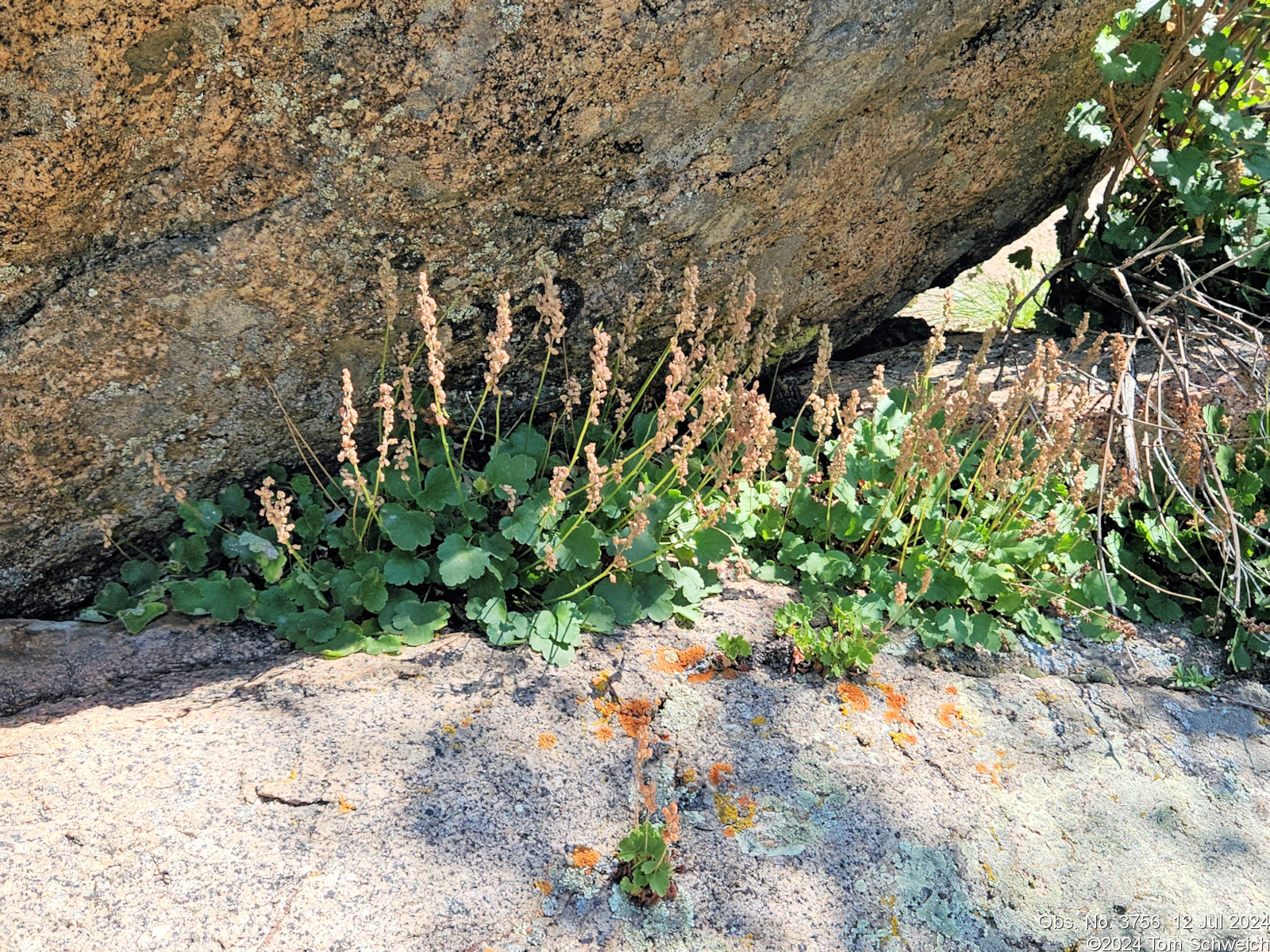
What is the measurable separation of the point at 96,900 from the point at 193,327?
4.86ft

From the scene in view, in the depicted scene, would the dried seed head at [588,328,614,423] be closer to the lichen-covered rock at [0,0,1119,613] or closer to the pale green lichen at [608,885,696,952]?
the lichen-covered rock at [0,0,1119,613]

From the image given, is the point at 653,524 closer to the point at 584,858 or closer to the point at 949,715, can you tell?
the point at 949,715

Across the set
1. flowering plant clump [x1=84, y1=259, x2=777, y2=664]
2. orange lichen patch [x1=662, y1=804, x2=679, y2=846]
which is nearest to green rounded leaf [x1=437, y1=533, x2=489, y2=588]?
flowering plant clump [x1=84, y1=259, x2=777, y2=664]

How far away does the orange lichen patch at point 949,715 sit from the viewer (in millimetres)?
2545

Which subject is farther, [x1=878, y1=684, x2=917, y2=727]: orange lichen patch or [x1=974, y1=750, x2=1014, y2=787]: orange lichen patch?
[x1=878, y1=684, x2=917, y2=727]: orange lichen patch

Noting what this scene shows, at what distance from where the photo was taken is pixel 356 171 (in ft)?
8.34

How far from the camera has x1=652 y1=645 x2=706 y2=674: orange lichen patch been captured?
103 inches

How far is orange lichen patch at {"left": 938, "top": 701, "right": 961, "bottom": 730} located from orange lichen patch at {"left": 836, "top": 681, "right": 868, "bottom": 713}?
207 mm

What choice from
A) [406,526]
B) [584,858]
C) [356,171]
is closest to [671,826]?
[584,858]

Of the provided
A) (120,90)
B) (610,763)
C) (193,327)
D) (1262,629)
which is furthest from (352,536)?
(1262,629)

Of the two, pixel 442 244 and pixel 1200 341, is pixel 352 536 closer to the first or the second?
pixel 442 244

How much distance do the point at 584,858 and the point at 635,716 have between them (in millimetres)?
449

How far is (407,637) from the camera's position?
2.61m

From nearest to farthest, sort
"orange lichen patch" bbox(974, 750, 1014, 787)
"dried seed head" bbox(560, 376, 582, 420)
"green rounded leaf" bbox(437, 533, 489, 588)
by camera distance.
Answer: "orange lichen patch" bbox(974, 750, 1014, 787) → "green rounded leaf" bbox(437, 533, 489, 588) → "dried seed head" bbox(560, 376, 582, 420)
